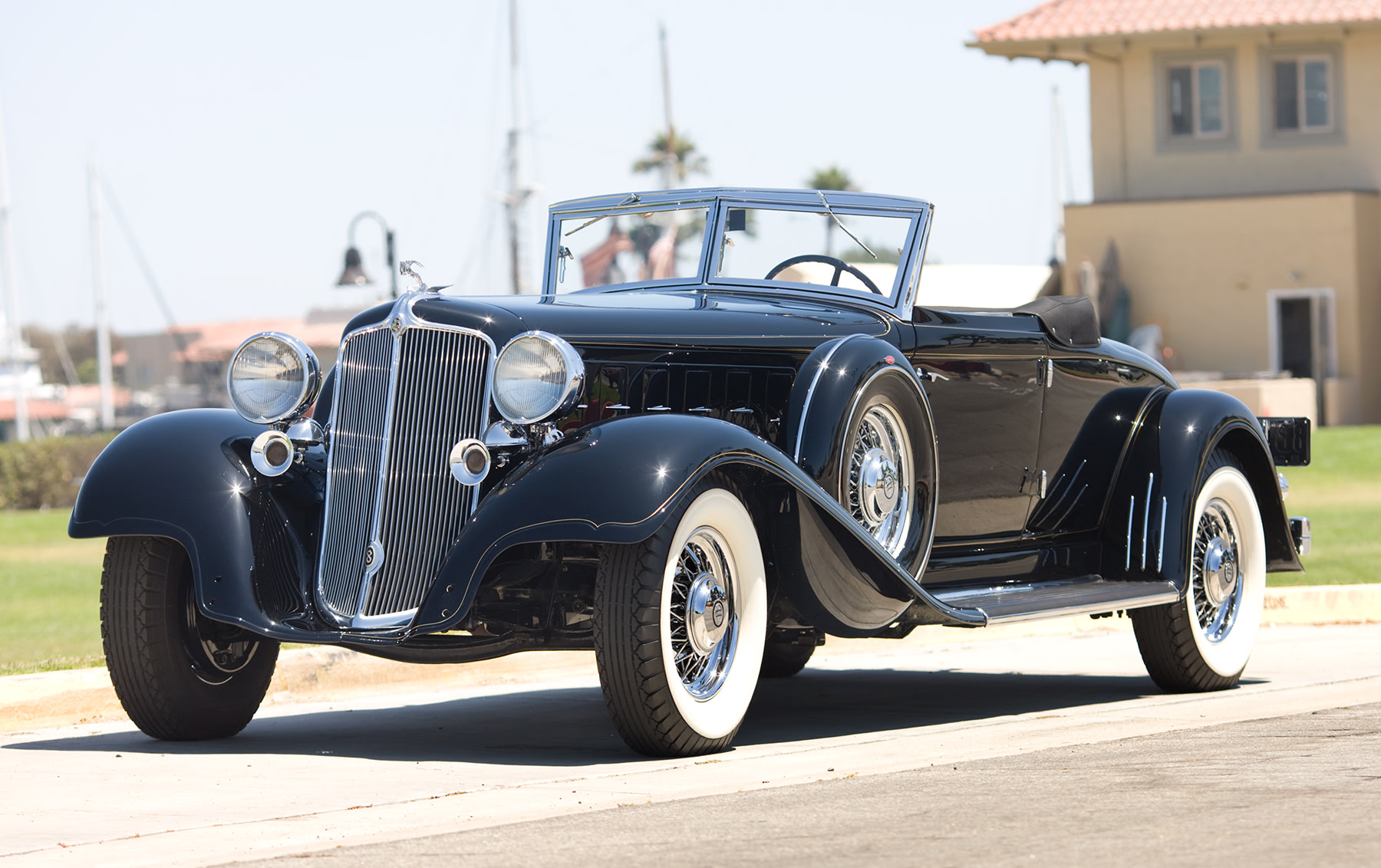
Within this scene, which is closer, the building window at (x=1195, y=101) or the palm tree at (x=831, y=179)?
the building window at (x=1195, y=101)

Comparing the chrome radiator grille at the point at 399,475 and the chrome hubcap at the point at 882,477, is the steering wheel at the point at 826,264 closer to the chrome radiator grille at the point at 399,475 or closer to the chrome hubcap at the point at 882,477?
the chrome hubcap at the point at 882,477

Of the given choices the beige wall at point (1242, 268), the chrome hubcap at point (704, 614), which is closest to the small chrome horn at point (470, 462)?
the chrome hubcap at point (704, 614)

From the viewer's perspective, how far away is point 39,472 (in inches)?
1364

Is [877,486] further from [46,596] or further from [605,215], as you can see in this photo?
[46,596]

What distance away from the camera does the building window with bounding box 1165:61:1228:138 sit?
31.2 meters

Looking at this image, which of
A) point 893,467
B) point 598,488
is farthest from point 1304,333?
point 598,488

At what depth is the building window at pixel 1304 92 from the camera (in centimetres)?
3077

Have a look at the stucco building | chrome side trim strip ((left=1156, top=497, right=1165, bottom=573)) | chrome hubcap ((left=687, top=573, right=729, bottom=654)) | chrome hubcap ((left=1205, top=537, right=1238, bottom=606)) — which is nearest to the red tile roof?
the stucco building

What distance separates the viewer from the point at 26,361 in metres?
117

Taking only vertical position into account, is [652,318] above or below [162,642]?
above

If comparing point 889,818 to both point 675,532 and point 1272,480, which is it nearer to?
point 675,532

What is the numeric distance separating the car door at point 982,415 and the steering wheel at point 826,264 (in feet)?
1.45

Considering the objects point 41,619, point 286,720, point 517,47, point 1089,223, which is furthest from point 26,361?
point 286,720

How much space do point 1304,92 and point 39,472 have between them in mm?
23409
